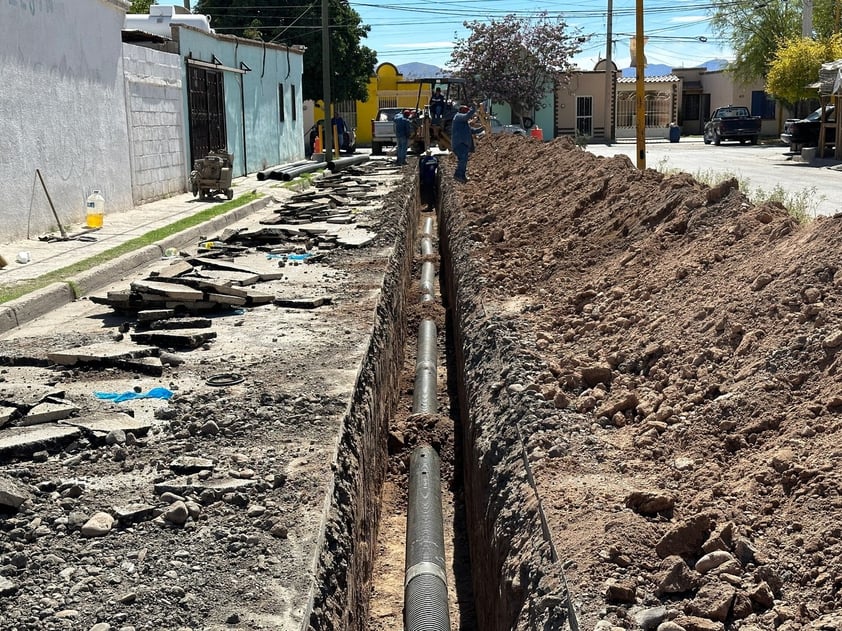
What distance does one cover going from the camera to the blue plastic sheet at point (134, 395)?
636 cm

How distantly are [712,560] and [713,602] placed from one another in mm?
205

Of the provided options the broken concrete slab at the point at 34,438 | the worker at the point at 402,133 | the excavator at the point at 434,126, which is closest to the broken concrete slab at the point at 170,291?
the broken concrete slab at the point at 34,438

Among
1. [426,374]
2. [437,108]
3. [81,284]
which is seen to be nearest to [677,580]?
[426,374]

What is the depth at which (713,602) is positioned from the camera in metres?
2.92

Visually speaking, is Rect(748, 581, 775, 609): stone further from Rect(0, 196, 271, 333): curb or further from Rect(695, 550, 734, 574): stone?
Rect(0, 196, 271, 333): curb

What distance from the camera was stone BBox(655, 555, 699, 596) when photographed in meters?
3.09

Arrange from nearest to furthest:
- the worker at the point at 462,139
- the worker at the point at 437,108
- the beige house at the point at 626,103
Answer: the worker at the point at 462,139 < the worker at the point at 437,108 < the beige house at the point at 626,103

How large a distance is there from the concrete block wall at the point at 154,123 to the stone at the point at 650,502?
52.9 ft

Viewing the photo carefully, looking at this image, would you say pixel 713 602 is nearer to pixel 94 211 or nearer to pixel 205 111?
pixel 94 211

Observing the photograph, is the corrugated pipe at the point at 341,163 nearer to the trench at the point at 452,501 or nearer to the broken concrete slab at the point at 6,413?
the trench at the point at 452,501

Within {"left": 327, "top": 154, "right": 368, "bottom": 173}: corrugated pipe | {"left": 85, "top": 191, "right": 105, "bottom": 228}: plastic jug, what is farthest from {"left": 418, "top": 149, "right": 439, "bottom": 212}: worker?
{"left": 85, "top": 191, "right": 105, "bottom": 228}: plastic jug

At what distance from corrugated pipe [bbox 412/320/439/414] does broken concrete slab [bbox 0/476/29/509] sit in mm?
4230

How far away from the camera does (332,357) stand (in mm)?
7371

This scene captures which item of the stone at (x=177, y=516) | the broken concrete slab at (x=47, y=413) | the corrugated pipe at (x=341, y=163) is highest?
the corrugated pipe at (x=341, y=163)
